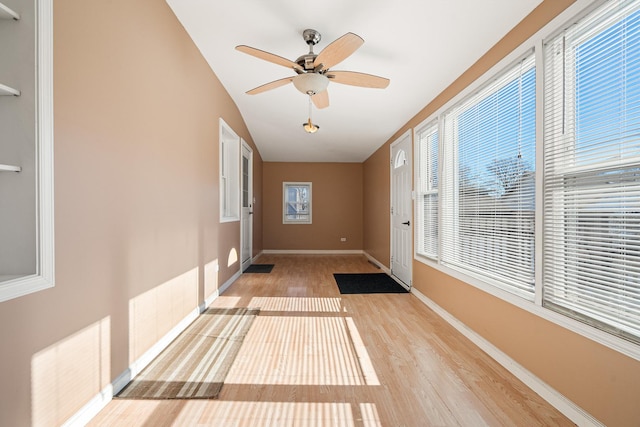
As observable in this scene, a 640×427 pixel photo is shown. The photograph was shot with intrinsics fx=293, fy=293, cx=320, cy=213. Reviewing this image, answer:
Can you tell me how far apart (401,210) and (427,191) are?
3.25 feet

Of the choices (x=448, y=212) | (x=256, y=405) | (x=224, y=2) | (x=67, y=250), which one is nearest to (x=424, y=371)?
(x=256, y=405)

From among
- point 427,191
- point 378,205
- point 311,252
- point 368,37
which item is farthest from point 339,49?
point 311,252

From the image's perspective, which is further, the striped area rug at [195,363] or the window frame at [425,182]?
the window frame at [425,182]

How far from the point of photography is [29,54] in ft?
4.08

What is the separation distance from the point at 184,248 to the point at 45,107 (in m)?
1.69

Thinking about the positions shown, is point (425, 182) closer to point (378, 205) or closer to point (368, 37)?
point (368, 37)

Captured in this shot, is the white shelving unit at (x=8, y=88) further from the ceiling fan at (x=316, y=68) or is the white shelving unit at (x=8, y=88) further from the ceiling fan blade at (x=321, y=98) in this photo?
the ceiling fan blade at (x=321, y=98)

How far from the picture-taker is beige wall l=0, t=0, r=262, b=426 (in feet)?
4.25

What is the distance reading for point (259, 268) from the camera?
5762mm

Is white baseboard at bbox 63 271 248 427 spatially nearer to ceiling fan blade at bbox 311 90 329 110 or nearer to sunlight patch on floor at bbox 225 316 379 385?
sunlight patch on floor at bbox 225 316 379 385

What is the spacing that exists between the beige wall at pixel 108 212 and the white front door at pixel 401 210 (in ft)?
9.48

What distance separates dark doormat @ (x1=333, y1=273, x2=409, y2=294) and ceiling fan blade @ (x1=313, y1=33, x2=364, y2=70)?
9.56 ft

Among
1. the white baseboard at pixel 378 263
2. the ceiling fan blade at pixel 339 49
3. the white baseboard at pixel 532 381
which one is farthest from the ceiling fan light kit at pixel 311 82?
the white baseboard at pixel 378 263

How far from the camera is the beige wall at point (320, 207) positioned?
304 inches
